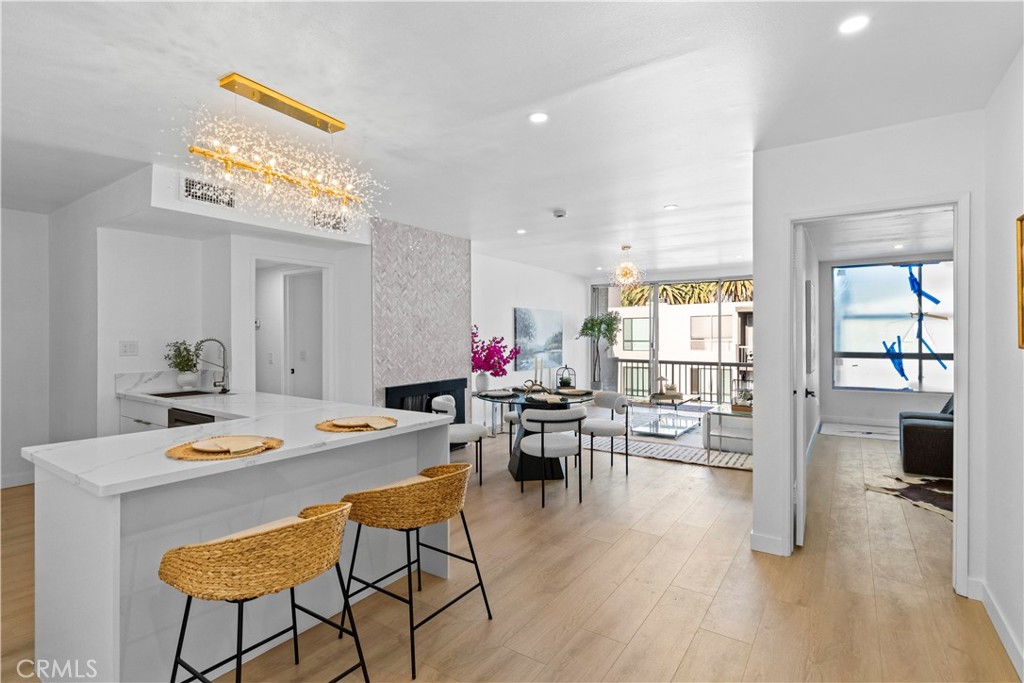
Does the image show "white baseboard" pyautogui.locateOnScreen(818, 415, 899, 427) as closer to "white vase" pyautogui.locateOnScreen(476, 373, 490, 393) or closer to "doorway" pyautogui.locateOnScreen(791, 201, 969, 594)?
"doorway" pyautogui.locateOnScreen(791, 201, 969, 594)

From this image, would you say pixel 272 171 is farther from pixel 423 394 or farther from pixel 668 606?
pixel 423 394

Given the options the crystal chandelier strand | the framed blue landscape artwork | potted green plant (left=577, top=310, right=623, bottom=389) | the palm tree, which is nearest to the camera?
the crystal chandelier strand

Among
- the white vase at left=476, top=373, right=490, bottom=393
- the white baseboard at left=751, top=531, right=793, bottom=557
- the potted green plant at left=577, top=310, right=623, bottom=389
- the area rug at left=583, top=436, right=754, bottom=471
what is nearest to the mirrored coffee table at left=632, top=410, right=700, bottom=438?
the area rug at left=583, top=436, right=754, bottom=471

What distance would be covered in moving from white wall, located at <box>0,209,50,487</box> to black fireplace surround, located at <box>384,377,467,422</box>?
3123 millimetres

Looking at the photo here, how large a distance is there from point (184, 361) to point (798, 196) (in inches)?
194

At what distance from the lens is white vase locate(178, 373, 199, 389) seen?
14.6 feet

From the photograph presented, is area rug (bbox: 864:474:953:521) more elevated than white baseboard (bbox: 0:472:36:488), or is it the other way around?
white baseboard (bbox: 0:472:36:488)

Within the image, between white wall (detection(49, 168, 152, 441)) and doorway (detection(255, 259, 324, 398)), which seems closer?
white wall (detection(49, 168, 152, 441))

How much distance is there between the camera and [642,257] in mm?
7797

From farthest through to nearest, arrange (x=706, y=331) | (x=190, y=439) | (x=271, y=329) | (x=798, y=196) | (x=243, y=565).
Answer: (x=706, y=331), (x=271, y=329), (x=798, y=196), (x=190, y=439), (x=243, y=565)

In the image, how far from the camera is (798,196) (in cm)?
320

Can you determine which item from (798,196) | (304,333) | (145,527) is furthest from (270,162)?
(304,333)

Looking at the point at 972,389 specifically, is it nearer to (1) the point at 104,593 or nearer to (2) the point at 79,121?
(1) the point at 104,593

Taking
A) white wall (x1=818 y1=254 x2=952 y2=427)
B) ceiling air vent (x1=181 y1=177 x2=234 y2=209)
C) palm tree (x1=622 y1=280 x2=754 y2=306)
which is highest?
ceiling air vent (x1=181 y1=177 x2=234 y2=209)
